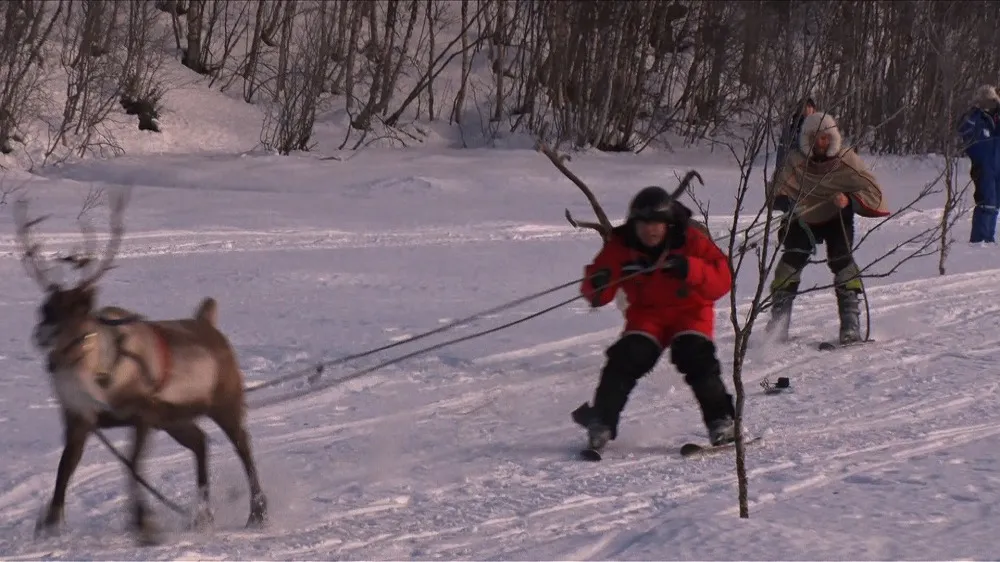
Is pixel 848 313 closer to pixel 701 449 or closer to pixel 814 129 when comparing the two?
pixel 814 129

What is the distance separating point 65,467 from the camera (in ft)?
14.1

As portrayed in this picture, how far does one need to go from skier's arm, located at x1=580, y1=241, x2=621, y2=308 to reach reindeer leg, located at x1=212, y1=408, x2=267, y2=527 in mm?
1805

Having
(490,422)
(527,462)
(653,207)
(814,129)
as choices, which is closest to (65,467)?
(527,462)

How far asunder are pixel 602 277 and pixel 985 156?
833 centimetres

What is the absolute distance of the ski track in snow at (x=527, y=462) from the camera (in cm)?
448

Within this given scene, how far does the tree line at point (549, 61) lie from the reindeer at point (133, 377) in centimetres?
1651

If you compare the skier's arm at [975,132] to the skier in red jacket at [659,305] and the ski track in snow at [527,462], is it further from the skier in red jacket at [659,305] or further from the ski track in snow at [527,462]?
the skier in red jacket at [659,305]

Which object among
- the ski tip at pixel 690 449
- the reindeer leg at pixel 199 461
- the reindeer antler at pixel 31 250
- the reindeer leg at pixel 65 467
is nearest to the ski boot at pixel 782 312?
the ski tip at pixel 690 449

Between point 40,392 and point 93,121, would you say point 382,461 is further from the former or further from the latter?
point 93,121

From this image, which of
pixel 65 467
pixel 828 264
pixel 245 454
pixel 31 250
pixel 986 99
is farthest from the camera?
pixel 986 99

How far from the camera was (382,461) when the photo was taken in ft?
18.4

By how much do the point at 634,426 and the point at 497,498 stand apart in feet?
4.68

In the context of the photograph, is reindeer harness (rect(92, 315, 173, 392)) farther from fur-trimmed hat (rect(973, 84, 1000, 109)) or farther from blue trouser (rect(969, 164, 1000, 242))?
blue trouser (rect(969, 164, 1000, 242))

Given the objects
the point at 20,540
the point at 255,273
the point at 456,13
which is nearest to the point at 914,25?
the point at 456,13
